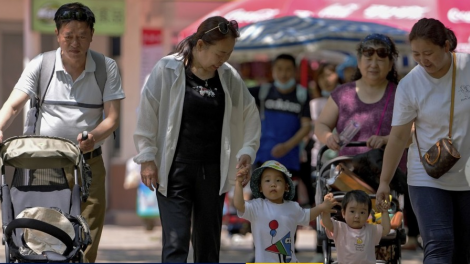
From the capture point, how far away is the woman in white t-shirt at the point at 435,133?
23.5 feet

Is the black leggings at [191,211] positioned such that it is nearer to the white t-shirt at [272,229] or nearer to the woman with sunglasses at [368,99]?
the white t-shirt at [272,229]

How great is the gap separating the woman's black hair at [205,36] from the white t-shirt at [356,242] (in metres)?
1.47

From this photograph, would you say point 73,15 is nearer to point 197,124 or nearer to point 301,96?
point 197,124

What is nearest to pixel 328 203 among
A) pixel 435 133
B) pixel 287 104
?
pixel 435 133

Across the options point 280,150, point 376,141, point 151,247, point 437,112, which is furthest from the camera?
point 151,247

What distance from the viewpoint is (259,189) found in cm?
779

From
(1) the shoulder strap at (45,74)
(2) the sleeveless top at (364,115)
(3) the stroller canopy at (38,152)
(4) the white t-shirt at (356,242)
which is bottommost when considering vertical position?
(4) the white t-shirt at (356,242)

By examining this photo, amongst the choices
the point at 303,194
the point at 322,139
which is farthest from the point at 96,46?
the point at 322,139

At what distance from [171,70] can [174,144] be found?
19.7 inches

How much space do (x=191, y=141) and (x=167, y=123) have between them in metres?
0.21

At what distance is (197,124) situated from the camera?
7.57 metres

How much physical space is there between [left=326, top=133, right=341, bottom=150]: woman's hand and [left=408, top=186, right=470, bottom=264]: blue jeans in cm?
94

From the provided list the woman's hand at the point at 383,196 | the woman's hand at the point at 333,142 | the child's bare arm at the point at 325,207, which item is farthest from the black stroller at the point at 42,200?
the woman's hand at the point at 383,196

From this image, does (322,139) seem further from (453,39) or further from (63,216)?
(63,216)
